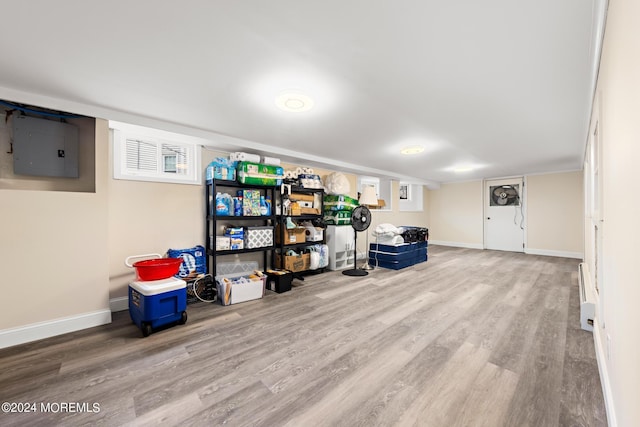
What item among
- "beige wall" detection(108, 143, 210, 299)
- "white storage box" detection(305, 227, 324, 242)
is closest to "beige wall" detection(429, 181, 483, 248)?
"white storage box" detection(305, 227, 324, 242)

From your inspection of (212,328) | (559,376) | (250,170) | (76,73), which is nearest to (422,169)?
(250,170)

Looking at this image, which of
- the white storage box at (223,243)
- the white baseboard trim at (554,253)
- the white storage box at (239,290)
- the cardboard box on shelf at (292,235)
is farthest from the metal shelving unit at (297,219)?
the white baseboard trim at (554,253)

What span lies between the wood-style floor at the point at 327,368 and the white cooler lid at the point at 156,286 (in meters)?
0.40

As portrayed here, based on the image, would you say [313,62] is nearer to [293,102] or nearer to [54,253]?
[293,102]

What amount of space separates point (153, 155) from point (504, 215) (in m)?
8.39

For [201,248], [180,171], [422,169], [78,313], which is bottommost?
[78,313]

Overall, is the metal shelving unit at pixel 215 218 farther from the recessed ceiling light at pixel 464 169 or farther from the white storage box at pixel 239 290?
the recessed ceiling light at pixel 464 169

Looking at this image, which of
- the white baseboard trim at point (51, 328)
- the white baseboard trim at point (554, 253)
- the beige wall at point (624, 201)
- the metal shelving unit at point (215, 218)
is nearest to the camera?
the beige wall at point (624, 201)

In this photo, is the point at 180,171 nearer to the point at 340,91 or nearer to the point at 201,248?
the point at 201,248

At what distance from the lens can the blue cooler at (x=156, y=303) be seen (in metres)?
2.25

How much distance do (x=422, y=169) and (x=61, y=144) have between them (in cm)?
611

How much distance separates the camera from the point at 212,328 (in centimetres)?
241

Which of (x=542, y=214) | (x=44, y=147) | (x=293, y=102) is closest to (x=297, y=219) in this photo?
(x=293, y=102)

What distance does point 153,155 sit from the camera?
3219mm
